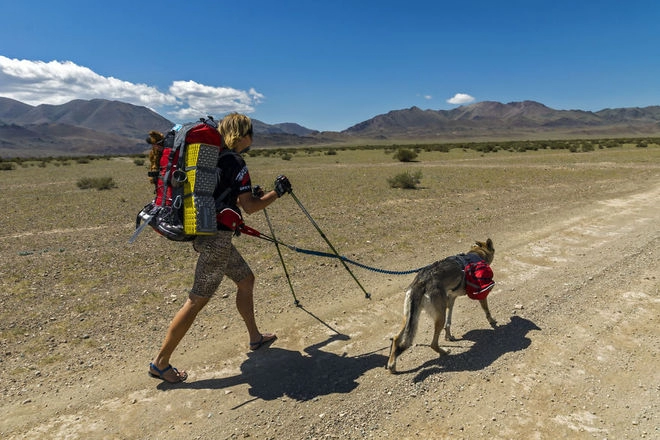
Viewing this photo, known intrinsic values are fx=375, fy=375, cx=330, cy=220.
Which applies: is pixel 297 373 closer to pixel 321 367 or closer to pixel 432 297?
pixel 321 367

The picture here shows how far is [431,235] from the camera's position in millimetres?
10023

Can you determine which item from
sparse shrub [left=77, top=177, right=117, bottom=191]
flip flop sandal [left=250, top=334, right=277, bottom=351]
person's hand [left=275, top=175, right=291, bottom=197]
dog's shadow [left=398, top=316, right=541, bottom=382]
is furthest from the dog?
sparse shrub [left=77, top=177, right=117, bottom=191]

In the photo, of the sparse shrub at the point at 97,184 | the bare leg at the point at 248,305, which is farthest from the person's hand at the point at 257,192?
the sparse shrub at the point at 97,184

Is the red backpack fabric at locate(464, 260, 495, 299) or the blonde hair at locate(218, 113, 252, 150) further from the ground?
the blonde hair at locate(218, 113, 252, 150)

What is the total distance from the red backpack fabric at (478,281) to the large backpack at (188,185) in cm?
306

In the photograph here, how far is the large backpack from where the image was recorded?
3520 mm

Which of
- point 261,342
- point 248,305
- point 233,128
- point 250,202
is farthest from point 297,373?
point 233,128

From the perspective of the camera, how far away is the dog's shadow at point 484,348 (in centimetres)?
431

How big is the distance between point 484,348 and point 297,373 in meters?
2.35

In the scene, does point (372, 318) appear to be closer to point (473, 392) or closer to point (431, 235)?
point (473, 392)

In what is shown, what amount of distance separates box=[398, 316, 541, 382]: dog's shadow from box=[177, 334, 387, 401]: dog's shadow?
58 cm

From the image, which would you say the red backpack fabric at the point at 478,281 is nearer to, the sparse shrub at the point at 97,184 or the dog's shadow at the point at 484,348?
the dog's shadow at the point at 484,348

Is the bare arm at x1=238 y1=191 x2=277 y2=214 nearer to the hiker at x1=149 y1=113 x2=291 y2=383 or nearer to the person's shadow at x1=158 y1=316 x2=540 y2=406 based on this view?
the hiker at x1=149 y1=113 x2=291 y2=383

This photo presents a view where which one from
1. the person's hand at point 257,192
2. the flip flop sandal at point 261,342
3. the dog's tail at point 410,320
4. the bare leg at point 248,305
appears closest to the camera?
the dog's tail at point 410,320
